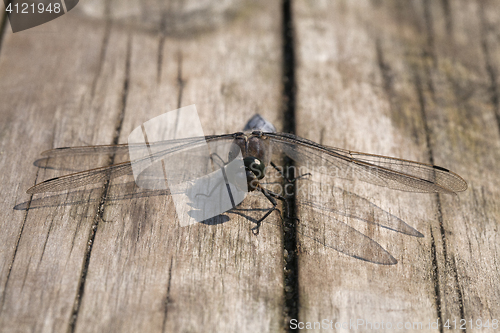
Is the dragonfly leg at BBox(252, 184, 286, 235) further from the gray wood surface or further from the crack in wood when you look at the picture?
the crack in wood

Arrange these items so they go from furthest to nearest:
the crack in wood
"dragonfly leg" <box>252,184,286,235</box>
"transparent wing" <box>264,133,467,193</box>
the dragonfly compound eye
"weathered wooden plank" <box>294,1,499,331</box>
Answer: the dragonfly compound eye, "transparent wing" <box>264,133,467,193</box>, "dragonfly leg" <box>252,184,286,235</box>, "weathered wooden plank" <box>294,1,499,331</box>, the crack in wood

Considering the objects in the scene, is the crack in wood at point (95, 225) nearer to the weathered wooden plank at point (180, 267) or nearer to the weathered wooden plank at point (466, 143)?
the weathered wooden plank at point (180, 267)

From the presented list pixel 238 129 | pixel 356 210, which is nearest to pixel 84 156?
pixel 238 129

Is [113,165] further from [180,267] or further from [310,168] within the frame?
[310,168]

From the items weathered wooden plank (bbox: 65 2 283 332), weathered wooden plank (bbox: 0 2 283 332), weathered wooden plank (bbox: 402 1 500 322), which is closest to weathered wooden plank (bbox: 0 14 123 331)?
weathered wooden plank (bbox: 0 2 283 332)

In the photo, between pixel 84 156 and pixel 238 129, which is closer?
pixel 84 156
